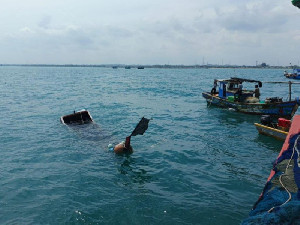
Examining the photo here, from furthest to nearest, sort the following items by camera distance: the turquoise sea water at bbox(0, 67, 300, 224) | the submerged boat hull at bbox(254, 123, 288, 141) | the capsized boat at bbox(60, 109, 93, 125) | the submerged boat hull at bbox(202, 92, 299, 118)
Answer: the submerged boat hull at bbox(202, 92, 299, 118) < the capsized boat at bbox(60, 109, 93, 125) < the submerged boat hull at bbox(254, 123, 288, 141) < the turquoise sea water at bbox(0, 67, 300, 224)

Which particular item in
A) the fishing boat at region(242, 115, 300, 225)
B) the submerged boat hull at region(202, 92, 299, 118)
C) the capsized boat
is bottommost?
the capsized boat

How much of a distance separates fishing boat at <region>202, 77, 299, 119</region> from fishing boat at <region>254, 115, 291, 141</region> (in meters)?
6.16

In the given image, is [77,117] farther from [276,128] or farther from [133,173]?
[276,128]

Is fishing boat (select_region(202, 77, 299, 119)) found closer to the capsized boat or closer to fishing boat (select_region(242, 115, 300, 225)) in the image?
the capsized boat

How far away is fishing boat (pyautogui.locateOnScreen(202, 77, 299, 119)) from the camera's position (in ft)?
78.7

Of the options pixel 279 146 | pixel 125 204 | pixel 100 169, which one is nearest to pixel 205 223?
pixel 125 204

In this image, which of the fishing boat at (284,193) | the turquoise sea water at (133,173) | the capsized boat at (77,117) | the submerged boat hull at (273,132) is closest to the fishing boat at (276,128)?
the submerged boat hull at (273,132)

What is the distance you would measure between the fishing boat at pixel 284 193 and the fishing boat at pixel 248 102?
17.2m

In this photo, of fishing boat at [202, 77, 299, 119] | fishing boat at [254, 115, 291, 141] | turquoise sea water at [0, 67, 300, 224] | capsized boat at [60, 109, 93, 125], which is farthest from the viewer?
fishing boat at [202, 77, 299, 119]

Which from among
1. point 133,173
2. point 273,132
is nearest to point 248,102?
point 273,132

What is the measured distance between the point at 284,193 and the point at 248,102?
22.3m

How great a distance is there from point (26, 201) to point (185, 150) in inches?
355

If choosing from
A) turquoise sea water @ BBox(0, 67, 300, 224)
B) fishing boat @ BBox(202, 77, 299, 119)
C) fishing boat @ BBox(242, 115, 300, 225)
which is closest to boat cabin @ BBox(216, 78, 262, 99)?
fishing boat @ BBox(202, 77, 299, 119)

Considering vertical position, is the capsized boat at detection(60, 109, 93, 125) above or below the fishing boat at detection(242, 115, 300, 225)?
below
